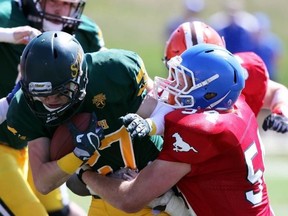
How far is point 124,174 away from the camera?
416cm

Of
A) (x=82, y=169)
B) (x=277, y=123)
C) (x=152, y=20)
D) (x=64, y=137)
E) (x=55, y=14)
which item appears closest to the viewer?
(x=64, y=137)

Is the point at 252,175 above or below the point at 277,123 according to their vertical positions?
above

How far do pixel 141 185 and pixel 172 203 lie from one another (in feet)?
1.05

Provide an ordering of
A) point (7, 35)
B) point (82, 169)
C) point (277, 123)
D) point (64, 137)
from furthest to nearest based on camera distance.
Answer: point (7, 35) → point (277, 123) → point (82, 169) → point (64, 137)

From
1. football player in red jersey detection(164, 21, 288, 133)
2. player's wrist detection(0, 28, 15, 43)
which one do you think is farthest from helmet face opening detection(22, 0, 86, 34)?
football player in red jersey detection(164, 21, 288, 133)

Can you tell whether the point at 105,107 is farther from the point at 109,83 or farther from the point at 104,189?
the point at 104,189

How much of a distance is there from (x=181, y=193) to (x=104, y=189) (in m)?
0.37

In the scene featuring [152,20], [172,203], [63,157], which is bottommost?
[152,20]

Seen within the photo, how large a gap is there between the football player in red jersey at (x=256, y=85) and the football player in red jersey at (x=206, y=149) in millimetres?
660

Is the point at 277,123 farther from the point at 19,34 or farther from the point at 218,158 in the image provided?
the point at 19,34

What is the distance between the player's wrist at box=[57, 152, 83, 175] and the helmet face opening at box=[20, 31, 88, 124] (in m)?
0.19

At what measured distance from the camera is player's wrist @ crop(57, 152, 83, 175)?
12.7 ft

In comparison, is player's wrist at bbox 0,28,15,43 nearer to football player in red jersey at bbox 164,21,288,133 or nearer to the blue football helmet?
football player in red jersey at bbox 164,21,288,133

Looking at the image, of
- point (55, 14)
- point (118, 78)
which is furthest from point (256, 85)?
point (55, 14)
